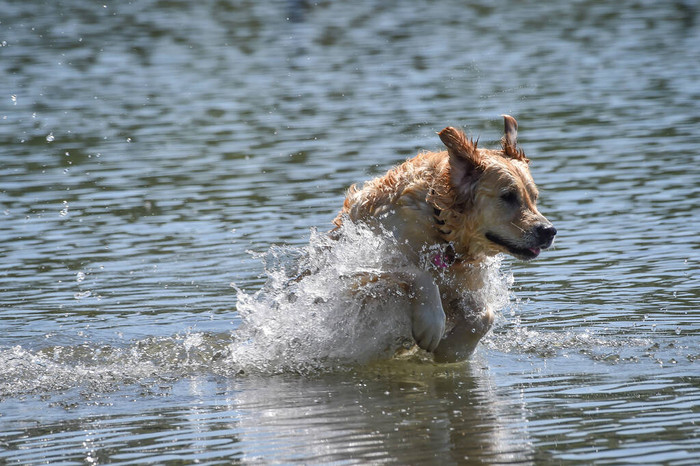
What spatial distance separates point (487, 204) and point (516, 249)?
361mm

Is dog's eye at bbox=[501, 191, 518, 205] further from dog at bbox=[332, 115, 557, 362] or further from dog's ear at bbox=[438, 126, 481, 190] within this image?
dog's ear at bbox=[438, 126, 481, 190]

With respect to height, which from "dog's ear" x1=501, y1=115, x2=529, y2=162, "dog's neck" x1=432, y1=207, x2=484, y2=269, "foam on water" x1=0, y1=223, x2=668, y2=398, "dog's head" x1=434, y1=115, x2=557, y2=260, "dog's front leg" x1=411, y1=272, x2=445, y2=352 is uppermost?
"dog's ear" x1=501, y1=115, x2=529, y2=162

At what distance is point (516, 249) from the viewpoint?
25.4 feet

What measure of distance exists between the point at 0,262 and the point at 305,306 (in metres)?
4.27

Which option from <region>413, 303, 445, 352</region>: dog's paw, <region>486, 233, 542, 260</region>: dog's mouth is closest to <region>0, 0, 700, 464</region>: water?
<region>413, 303, 445, 352</region>: dog's paw

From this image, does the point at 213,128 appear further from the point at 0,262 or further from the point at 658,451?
the point at 658,451

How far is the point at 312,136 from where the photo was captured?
1731 centimetres

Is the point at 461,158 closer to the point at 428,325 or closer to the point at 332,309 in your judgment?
the point at 428,325

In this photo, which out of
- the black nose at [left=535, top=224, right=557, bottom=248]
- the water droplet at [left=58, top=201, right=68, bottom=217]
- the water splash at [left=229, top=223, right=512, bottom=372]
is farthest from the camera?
the water droplet at [left=58, top=201, right=68, bottom=217]

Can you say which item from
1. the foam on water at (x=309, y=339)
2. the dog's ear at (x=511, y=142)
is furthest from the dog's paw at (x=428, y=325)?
the dog's ear at (x=511, y=142)

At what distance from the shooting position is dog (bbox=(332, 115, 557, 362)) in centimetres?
770

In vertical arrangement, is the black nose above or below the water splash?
above

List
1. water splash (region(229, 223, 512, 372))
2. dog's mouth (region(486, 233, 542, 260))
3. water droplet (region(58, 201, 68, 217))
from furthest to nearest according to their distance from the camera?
water droplet (region(58, 201, 68, 217)) < water splash (region(229, 223, 512, 372)) < dog's mouth (region(486, 233, 542, 260))

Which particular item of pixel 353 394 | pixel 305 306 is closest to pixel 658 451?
pixel 353 394
